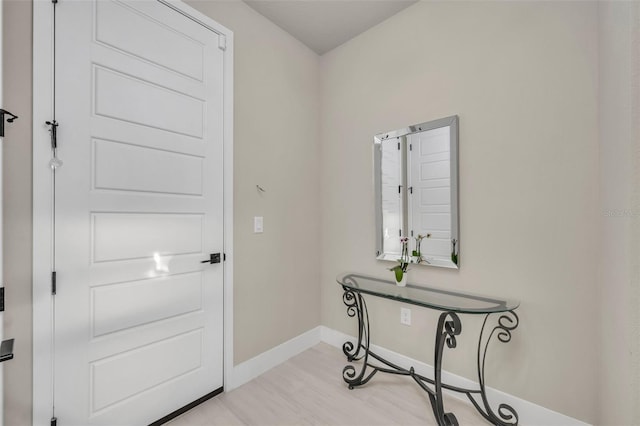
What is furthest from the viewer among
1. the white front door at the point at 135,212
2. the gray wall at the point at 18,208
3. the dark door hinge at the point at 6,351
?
the white front door at the point at 135,212

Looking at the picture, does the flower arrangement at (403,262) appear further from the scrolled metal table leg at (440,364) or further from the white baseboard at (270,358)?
the white baseboard at (270,358)

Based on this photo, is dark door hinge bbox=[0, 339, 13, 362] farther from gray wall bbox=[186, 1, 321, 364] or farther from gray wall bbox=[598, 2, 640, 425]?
gray wall bbox=[598, 2, 640, 425]

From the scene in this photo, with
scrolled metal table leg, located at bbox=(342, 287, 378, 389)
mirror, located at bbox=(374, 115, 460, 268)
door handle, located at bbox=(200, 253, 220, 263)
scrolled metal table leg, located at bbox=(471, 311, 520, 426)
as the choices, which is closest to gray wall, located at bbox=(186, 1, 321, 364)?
door handle, located at bbox=(200, 253, 220, 263)

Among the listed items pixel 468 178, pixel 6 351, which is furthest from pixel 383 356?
pixel 6 351

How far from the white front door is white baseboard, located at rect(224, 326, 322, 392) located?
13cm

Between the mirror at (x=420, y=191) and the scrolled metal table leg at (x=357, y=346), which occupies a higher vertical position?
the mirror at (x=420, y=191)

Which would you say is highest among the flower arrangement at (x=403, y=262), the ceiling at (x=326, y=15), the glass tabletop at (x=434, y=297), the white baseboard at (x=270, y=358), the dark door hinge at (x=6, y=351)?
the ceiling at (x=326, y=15)

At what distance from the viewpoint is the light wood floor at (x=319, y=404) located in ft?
5.49

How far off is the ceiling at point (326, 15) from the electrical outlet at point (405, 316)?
2.30 metres

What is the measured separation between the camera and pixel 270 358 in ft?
7.29

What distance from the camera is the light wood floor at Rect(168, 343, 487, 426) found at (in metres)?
1.67

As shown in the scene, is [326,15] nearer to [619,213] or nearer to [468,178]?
[468,178]

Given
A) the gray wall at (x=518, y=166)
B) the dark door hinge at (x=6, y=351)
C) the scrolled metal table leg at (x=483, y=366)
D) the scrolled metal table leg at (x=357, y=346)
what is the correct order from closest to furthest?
the dark door hinge at (x=6, y=351), the gray wall at (x=518, y=166), the scrolled metal table leg at (x=483, y=366), the scrolled metal table leg at (x=357, y=346)

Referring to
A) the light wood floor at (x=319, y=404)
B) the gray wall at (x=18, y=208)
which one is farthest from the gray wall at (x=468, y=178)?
the light wood floor at (x=319, y=404)
